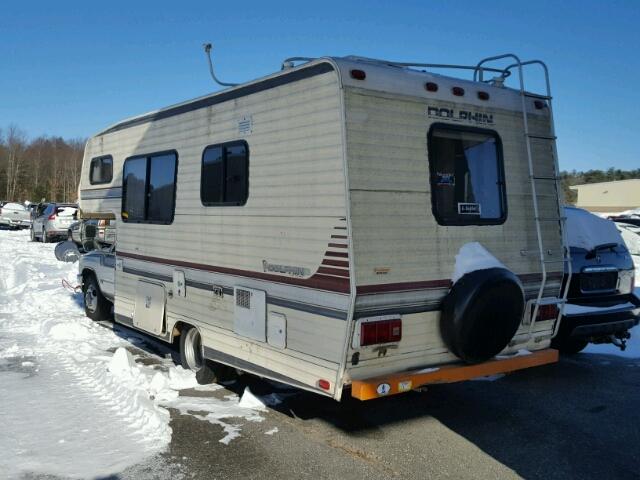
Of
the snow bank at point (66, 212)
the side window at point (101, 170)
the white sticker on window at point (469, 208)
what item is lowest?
the white sticker on window at point (469, 208)

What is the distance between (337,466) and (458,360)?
132 centimetres

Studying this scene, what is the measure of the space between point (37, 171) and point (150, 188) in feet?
226

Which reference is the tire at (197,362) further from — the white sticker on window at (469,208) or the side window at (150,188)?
the white sticker on window at (469,208)

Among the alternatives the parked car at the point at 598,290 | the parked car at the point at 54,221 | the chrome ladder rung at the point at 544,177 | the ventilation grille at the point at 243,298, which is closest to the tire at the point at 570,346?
the parked car at the point at 598,290

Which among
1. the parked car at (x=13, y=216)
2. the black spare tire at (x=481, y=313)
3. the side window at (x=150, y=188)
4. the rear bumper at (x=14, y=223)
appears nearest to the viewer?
the black spare tire at (x=481, y=313)

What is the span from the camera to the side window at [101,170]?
312 inches

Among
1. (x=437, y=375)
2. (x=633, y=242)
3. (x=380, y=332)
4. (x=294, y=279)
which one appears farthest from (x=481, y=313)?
(x=633, y=242)

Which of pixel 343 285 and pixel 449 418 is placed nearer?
pixel 343 285

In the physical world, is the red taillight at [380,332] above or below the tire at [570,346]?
above

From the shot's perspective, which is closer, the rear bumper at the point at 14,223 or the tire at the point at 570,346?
the tire at the point at 570,346

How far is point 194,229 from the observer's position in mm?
5957

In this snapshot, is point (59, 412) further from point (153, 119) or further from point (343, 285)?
point (153, 119)

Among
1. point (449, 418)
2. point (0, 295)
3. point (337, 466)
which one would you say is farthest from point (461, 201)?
point (0, 295)

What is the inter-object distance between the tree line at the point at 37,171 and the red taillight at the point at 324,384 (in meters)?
63.5
